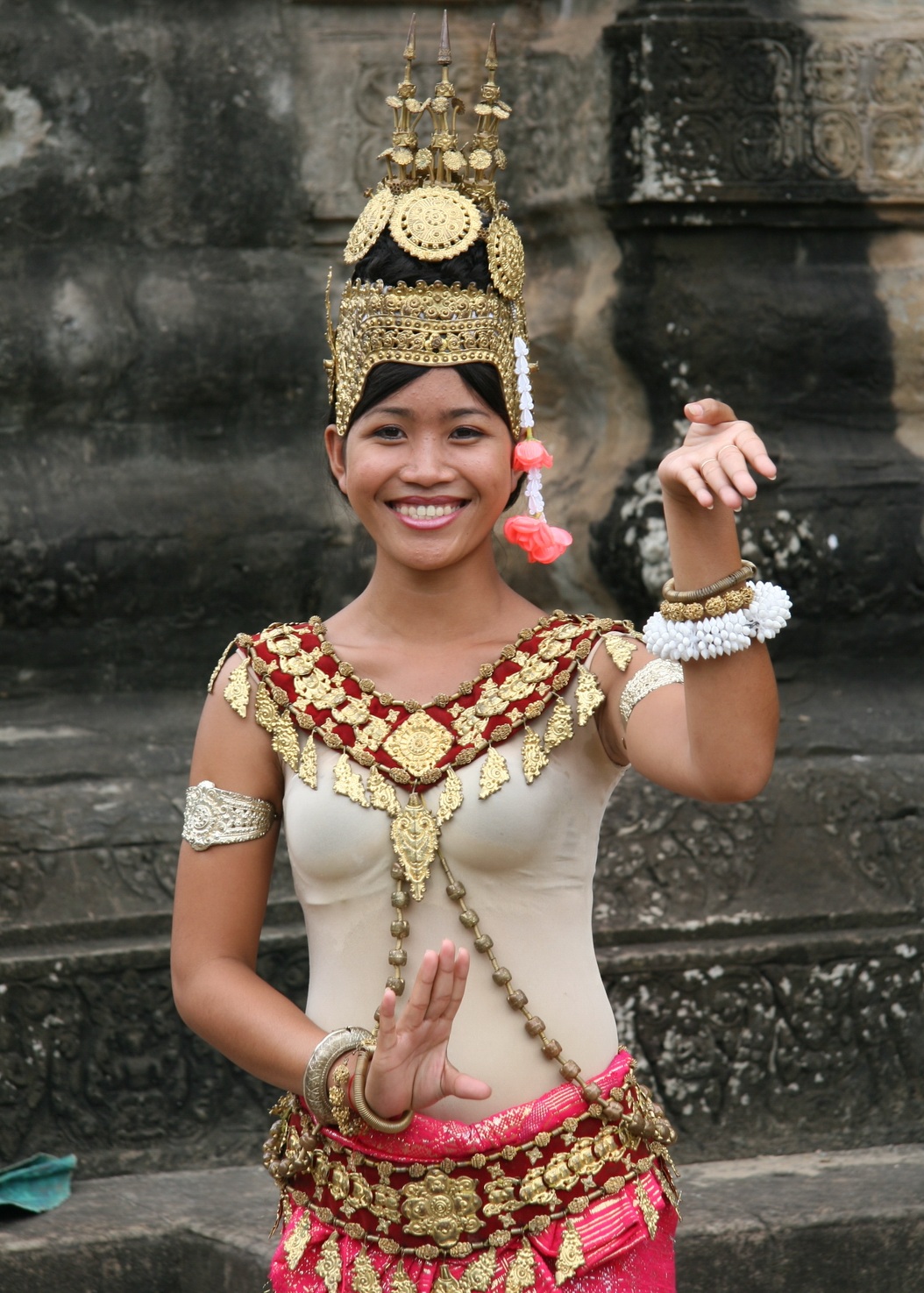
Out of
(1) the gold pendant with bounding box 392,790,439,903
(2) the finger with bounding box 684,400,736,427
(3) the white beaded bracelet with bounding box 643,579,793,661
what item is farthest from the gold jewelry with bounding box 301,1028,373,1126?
(2) the finger with bounding box 684,400,736,427

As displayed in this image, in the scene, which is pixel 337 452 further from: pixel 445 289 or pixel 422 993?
pixel 422 993

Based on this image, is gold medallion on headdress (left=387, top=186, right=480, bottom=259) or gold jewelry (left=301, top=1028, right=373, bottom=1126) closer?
gold jewelry (left=301, top=1028, right=373, bottom=1126)

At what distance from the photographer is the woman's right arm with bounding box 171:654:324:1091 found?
2.55 meters

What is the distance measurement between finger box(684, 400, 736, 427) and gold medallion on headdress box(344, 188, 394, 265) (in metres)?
0.63

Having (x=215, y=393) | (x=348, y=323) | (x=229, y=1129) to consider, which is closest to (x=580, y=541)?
(x=215, y=393)

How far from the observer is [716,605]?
2.26m

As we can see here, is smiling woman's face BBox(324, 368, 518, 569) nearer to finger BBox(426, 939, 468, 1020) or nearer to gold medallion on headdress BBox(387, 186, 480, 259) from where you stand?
gold medallion on headdress BBox(387, 186, 480, 259)

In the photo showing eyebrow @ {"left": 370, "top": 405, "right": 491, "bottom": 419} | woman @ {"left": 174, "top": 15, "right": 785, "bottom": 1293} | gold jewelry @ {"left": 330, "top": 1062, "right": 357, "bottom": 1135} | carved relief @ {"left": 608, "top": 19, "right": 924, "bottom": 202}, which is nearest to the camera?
gold jewelry @ {"left": 330, "top": 1062, "right": 357, "bottom": 1135}

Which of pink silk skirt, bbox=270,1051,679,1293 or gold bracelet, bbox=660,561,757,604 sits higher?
gold bracelet, bbox=660,561,757,604

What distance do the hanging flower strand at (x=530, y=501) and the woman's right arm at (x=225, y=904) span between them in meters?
0.46

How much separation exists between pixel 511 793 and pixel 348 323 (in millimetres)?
720

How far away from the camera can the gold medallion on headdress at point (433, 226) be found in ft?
8.54

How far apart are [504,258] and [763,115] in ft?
5.99

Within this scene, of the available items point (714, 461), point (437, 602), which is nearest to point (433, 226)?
point (437, 602)
